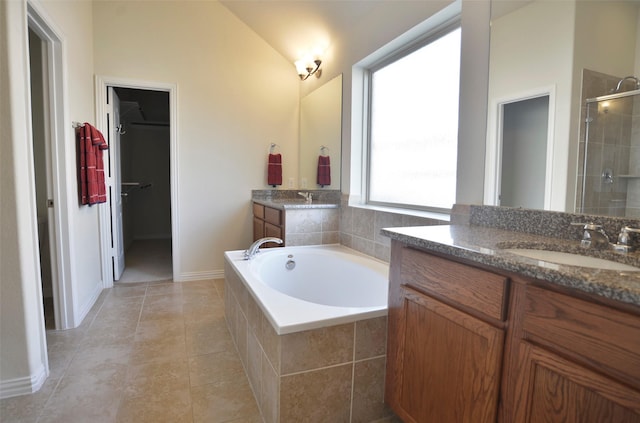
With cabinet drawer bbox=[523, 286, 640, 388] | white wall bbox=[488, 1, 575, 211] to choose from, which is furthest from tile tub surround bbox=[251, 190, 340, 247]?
cabinet drawer bbox=[523, 286, 640, 388]

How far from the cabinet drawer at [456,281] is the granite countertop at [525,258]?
0.15 ft

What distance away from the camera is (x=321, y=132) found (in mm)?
3469

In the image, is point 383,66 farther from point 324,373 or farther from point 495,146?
point 324,373

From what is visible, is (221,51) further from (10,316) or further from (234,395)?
(234,395)

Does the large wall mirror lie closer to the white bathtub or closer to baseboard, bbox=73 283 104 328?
the white bathtub

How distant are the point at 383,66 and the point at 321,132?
97cm

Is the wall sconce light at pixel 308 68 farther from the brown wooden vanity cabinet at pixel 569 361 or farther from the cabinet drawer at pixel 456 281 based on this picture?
the brown wooden vanity cabinet at pixel 569 361

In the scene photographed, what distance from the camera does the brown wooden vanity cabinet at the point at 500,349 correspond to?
0.72 metres

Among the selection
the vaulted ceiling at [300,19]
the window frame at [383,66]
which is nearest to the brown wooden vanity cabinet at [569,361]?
the window frame at [383,66]

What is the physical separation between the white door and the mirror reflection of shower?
12.1 ft

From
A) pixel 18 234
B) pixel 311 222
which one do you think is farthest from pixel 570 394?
pixel 311 222

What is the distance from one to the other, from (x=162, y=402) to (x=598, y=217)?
79.1 inches

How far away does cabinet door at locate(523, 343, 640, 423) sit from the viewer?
70 cm

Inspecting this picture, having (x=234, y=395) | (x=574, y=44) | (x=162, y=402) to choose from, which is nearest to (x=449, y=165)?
(x=574, y=44)
